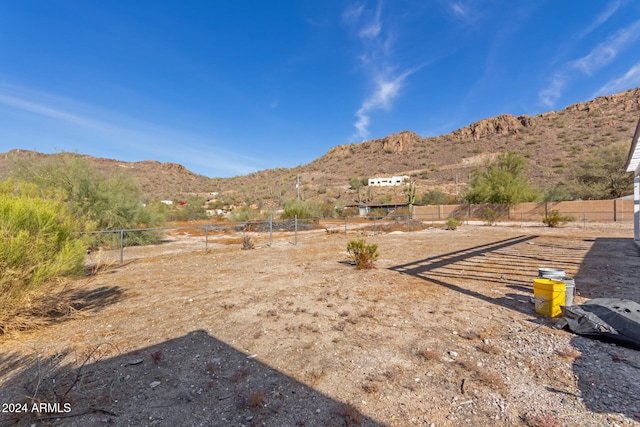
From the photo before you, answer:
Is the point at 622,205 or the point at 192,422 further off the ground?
the point at 622,205

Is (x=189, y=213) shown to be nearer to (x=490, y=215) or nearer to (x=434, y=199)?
(x=490, y=215)

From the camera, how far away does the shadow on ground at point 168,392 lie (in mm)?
2354

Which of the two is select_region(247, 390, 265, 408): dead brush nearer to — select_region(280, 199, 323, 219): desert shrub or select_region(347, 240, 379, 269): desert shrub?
select_region(347, 240, 379, 269): desert shrub

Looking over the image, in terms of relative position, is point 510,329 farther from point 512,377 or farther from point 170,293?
point 170,293

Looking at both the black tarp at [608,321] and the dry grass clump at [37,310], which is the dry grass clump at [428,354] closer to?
the black tarp at [608,321]

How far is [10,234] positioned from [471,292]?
7.73 meters

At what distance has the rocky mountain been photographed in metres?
52.5

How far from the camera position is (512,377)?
9.35 feet

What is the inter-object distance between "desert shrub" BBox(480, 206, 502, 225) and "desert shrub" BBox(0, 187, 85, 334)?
31.7 meters

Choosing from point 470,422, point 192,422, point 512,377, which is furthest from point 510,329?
point 192,422

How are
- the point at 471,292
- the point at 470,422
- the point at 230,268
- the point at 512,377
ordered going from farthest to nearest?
the point at 230,268 → the point at 471,292 → the point at 512,377 → the point at 470,422

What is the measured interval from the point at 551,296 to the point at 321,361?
12.0 feet

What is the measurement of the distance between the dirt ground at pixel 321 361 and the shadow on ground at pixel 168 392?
0.01 meters

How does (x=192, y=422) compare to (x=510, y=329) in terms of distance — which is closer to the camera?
(x=192, y=422)
